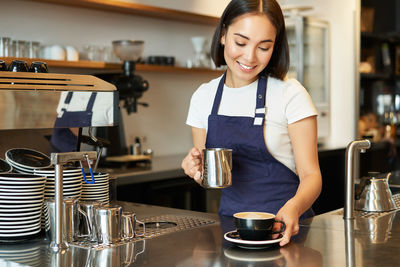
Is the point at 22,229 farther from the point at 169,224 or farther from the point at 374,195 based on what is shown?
the point at 374,195

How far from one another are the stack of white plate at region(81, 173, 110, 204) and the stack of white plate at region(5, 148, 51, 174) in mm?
150

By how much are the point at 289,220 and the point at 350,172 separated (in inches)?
16.3

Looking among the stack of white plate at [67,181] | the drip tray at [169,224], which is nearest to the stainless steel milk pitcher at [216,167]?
the drip tray at [169,224]

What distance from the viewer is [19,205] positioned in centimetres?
166

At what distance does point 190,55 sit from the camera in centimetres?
462

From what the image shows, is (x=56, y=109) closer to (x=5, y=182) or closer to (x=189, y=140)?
(x=5, y=182)

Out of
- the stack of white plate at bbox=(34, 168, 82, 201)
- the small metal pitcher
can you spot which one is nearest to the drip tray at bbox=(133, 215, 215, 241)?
the small metal pitcher

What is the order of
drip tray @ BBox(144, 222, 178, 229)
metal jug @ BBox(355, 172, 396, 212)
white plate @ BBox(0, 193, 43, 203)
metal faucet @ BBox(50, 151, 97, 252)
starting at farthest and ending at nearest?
metal jug @ BBox(355, 172, 396, 212) → drip tray @ BBox(144, 222, 178, 229) → white plate @ BBox(0, 193, 43, 203) → metal faucet @ BBox(50, 151, 97, 252)

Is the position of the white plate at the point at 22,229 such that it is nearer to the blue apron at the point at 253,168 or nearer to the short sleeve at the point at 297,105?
the blue apron at the point at 253,168

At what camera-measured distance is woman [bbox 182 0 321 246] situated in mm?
1891

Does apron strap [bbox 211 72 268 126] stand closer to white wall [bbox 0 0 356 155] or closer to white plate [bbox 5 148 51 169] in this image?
white plate [bbox 5 148 51 169]

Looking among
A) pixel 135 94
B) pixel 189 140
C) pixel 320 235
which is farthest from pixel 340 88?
pixel 320 235

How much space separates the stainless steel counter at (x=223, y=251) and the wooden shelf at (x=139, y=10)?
221cm

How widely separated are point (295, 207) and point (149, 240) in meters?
0.43
